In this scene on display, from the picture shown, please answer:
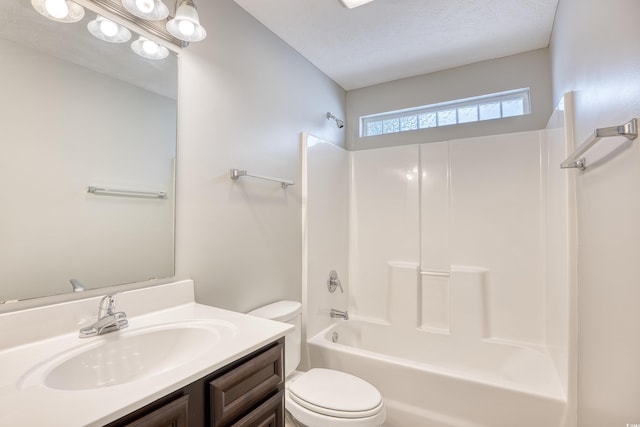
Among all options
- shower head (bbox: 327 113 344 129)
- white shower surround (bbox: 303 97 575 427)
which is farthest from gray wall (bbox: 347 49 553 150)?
shower head (bbox: 327 113 344 129)

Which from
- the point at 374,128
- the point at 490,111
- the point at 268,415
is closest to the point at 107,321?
the point at 268,415

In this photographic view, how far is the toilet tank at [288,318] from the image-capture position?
1.68 m

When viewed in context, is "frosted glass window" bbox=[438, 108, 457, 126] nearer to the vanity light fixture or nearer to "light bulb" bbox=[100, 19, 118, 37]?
the vanity light fixture

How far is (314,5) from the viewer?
178 centimetres

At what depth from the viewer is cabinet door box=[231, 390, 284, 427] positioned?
941 mm

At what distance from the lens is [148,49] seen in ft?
4.35

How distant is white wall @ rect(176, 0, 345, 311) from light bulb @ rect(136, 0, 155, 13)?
0.84 feet

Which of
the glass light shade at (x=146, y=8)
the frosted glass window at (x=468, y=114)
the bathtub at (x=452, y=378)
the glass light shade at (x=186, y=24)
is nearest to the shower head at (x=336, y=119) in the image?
the frosted glass window at (x=468, y=114)

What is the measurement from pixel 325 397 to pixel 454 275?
1.41m

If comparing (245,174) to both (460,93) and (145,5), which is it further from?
(460,93)

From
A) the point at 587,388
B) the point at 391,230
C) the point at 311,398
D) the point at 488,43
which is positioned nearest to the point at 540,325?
the point at 587,388

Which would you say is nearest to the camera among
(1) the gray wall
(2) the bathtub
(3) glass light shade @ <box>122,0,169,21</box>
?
(3) glass light shade @ <box>122,0,169,21</box>

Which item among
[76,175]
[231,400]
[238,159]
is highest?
[238,159]

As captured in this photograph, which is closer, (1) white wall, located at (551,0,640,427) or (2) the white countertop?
(2) the white countertop
